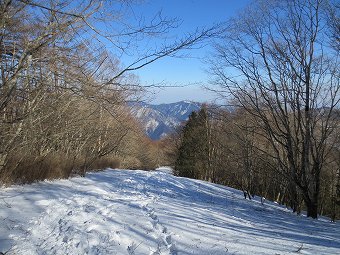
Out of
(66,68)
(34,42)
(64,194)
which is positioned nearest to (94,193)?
(64,194)

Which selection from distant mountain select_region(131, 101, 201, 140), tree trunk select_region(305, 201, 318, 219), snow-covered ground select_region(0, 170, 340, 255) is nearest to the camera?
snow-covered ground select_region(0, 170, 340, 255)

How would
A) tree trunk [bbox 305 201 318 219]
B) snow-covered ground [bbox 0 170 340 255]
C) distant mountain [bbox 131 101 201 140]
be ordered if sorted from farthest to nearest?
tree trunk [bbox 305 201 318 219] → distant mountain [bbox 131 101 201 140] → snow-covered ground [bbox 0 170 340 255]

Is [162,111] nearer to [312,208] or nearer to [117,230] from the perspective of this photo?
[117,230]

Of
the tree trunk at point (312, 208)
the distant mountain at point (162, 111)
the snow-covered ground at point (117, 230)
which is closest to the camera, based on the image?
the snow-covered ground at point (117, 230)

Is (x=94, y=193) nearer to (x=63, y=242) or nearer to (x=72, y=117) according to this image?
(x=72, y=117)

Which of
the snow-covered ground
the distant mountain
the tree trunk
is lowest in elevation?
the snow-covered ground

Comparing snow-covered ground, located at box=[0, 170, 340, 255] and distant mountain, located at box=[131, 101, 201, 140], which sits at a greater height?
distant mountain, located at box=[131, 101, 201, 140]

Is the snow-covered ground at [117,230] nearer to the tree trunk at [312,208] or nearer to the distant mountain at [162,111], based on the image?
the distant mountain at [162,111]

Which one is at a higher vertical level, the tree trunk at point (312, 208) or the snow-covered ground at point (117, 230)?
the tree trunk at point (312, 208)

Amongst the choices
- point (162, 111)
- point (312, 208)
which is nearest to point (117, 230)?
point (162, 111)

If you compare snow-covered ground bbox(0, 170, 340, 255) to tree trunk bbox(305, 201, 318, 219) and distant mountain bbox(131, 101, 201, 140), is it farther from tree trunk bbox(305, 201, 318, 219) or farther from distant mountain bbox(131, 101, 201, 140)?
tree trunk bbox(305, 201, 318, 219)

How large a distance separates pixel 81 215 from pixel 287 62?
27.0 ft

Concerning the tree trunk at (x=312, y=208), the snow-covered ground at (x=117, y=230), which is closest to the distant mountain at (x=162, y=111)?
the snow-covered ground at (x=117, y=230)

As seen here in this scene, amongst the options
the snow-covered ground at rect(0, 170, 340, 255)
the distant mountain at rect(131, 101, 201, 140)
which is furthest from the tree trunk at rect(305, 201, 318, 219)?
the distant mountain at rect(131, 101, 201, 140)
